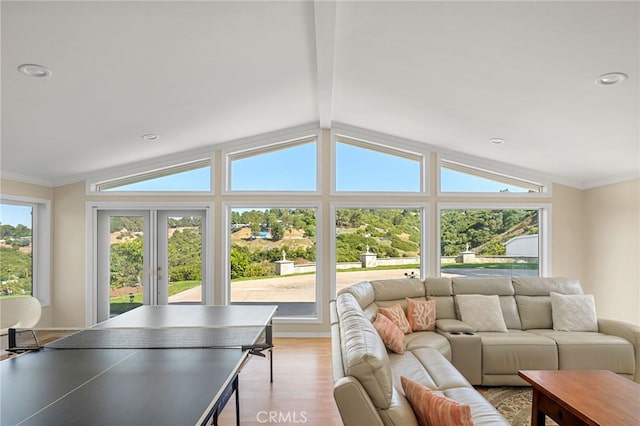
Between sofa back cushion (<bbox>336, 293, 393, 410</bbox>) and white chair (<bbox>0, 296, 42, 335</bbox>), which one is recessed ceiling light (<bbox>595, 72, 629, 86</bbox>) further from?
white chair (<bbox>0, 296, 42, 335</bbox>)

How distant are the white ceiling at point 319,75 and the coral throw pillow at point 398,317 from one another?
86.3 inches

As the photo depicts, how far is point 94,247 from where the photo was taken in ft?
19.0

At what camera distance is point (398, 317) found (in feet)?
13.3

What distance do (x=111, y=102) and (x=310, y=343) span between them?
3.70 metres

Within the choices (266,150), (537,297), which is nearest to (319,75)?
(266,150)

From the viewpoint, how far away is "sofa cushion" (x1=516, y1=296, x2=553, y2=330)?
437cm

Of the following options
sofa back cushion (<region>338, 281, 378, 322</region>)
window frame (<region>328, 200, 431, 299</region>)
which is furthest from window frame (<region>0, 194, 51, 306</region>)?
sofa back cushion (<region>338, 281, 378, 322</region>)

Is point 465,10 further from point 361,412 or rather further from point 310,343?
point 310,343

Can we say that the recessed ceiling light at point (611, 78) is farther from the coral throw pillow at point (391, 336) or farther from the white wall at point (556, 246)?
the white wall at point (556, 246)

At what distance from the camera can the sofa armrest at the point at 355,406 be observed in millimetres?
1761

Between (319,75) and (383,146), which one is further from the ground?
(319,75)

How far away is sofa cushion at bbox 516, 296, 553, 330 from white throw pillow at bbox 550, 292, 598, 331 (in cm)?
8

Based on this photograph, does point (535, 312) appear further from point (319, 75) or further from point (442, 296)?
point (319, 75)

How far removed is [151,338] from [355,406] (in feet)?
5.12
